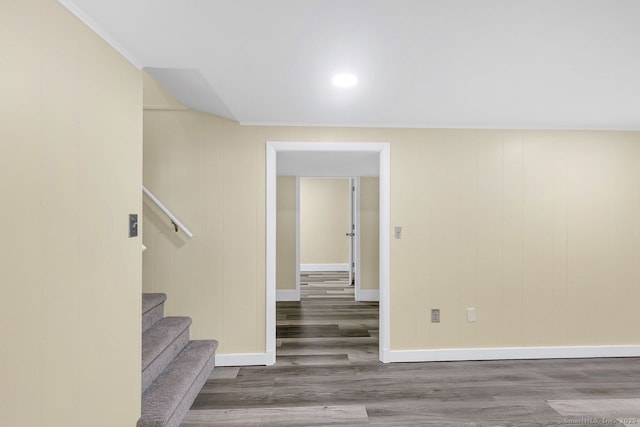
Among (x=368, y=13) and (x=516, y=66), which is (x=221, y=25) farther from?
(x=516, y=66)

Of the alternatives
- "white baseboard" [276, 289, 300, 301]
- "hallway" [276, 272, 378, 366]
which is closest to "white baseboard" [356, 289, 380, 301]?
"hallway" [276, 272, 378, 366]

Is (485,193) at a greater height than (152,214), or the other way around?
(485,193)

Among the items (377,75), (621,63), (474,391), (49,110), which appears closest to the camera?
(49,110)

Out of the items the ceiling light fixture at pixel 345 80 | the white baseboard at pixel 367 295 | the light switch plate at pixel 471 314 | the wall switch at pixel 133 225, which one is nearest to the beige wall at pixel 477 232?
the light switch plate at pixel 471 314

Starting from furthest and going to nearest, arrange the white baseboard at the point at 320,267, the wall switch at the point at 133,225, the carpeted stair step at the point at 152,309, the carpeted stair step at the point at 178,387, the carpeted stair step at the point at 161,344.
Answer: the white baseboard at the point at 320,267 → the carpeted stair step at the point at 152,309 → the carpeted stair step at the point at 161,344 → the carpeted stair step at the point at 178,387 → the wall switch at the point at 133,225

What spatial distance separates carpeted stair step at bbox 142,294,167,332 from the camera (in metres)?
2.38

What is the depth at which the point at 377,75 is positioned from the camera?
188 centimetres

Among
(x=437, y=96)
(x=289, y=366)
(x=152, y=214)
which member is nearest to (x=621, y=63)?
(x=437, y=96)

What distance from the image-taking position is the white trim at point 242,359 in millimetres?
2771

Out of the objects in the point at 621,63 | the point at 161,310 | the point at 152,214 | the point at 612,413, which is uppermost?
the point at 621,63

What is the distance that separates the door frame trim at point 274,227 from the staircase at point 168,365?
1.69 ft

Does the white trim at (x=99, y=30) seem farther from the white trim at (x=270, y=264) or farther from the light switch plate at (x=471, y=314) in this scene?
the light switch plate at (x=471, y=314)

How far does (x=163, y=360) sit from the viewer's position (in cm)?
221

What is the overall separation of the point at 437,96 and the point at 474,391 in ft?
7.11
